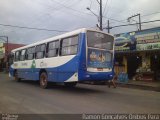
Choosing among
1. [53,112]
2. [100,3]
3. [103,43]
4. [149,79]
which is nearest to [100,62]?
[103,43]

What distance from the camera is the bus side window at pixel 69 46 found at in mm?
12938

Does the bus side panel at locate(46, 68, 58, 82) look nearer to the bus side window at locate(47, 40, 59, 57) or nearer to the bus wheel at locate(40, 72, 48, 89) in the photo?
the bus wheel at locate(40, 72, 48, 89)

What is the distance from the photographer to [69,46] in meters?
13.4

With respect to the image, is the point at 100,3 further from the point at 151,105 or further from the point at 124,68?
the point at 151,105

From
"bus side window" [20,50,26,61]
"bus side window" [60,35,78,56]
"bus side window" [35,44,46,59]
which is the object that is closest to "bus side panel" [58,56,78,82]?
"bus side window" [60,35,78,56]

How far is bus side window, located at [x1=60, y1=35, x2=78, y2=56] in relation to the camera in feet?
42.4

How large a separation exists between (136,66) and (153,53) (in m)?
2.94

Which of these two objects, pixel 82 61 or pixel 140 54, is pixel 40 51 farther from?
pixel 140 54

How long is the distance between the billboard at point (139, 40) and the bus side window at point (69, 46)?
895 cm

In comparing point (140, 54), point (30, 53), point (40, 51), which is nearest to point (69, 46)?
point (40, 51)

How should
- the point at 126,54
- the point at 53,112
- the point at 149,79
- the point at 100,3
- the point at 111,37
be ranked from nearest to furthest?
the point at 53,112 < the point at 111,37 < the point at 149,79 < the point at 126,54 < the point at 100,3

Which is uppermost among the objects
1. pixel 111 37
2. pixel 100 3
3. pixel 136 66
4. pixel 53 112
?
pixel 100 3

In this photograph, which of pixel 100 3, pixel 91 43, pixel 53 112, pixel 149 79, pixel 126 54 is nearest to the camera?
pixel 53 112

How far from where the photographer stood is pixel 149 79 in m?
21.5
